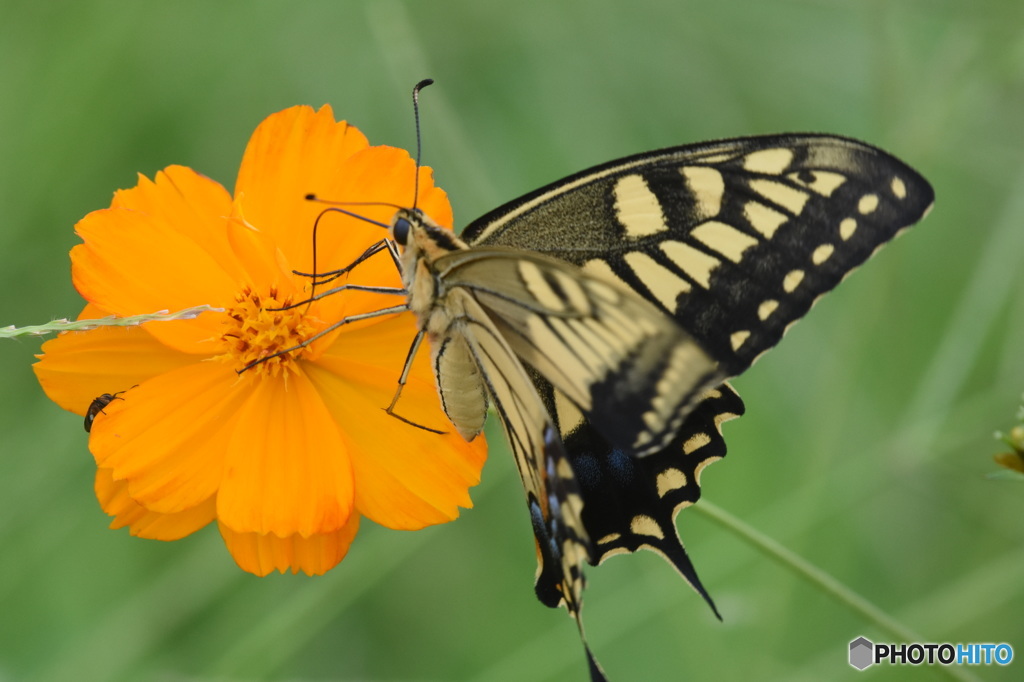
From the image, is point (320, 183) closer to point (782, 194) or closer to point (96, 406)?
point (96, 406)

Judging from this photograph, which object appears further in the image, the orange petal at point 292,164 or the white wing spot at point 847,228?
the orange petal at point 292,164

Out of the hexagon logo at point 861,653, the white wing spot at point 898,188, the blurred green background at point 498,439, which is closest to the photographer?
the white wing spot at point 898,188

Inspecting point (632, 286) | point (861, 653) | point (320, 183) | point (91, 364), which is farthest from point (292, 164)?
point (861, 653)

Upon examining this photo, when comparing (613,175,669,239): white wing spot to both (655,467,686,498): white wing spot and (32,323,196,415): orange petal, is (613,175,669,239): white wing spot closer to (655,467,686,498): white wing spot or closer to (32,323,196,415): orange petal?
(655,467,686,498): white wing spot

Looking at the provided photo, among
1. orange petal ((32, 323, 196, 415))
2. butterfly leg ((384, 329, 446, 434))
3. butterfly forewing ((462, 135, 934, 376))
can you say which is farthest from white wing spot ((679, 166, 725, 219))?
orange petal ((32, 323, 196, 415))

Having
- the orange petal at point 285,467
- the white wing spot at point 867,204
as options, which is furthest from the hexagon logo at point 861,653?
the orange petal at point 285,467

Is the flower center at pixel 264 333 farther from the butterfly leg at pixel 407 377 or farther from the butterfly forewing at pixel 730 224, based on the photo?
the butterfly forewing at pixel 730 224
